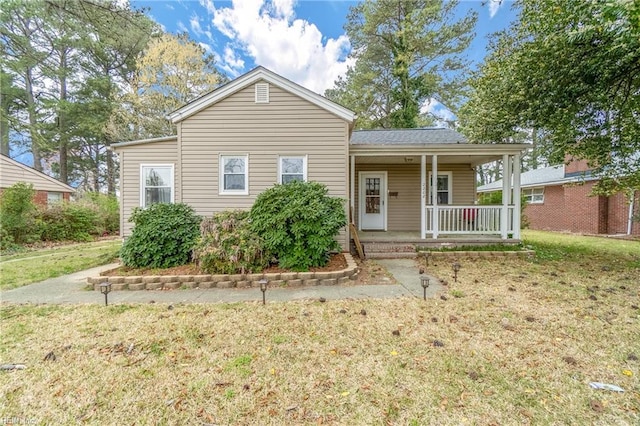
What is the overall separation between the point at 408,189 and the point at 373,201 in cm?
133

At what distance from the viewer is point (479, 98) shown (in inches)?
316

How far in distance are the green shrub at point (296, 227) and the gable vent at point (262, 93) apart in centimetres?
314

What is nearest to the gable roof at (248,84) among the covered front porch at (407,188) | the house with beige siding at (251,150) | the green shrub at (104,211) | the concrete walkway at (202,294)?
the house with beige siding at (251,150)

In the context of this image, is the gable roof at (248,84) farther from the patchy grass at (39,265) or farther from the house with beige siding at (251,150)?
the patchy grass at (39,265)

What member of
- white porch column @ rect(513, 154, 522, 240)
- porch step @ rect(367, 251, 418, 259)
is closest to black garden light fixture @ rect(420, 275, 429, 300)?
porch step @ rect(367, 251, 418, 259)

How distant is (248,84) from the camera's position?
734 cm

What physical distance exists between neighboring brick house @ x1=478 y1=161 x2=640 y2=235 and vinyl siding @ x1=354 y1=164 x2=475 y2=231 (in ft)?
15.1

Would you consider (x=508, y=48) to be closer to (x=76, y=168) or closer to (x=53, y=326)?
(x=53, y=326)

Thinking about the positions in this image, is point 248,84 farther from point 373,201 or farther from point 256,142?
point 373,201

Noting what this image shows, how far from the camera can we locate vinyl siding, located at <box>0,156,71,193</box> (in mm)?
13135

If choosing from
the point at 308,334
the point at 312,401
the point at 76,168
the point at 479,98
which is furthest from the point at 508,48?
the point at 76,168

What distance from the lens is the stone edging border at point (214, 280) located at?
4.92m

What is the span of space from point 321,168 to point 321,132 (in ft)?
3.14

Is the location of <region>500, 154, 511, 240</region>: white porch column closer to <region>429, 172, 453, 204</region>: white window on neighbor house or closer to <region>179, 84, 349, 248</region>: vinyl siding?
<region>429, 172, 453, 204</region>: white window on neighbor house
